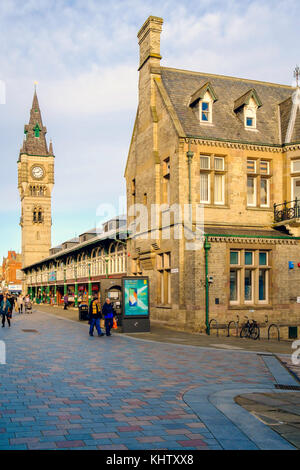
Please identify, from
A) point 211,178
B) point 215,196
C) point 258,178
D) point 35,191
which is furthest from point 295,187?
point 35,191

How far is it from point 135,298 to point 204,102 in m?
10.3

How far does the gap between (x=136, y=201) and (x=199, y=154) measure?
247 inches

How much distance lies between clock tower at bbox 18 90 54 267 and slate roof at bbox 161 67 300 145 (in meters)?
93.6

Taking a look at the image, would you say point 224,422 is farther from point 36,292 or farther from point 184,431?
point 36,292

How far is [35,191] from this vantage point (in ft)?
393

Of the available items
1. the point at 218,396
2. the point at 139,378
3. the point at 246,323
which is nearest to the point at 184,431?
the point at 218,396

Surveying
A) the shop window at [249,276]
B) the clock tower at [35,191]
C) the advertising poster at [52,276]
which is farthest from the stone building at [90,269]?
the clock tower at [35,191]

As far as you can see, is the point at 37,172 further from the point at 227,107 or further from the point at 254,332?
the point at 254,332

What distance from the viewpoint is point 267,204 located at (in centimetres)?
2442

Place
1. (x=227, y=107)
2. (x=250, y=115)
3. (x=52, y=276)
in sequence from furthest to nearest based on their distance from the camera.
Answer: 1. (x=52, y=276)
2. (x=227, y=107)
3. (x=250, y=115)

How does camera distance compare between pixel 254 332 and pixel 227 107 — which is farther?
pixel 227 107

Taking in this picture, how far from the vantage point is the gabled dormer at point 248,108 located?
24.8 metres

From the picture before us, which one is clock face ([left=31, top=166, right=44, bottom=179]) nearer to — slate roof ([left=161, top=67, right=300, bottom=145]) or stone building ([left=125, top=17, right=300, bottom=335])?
stone building ([left=125, top=17, right=300, bottom=335])

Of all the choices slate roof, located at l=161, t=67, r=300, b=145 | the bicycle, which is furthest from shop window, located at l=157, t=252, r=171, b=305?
slate roof, located at l=161, t=67, r=300, b=145
